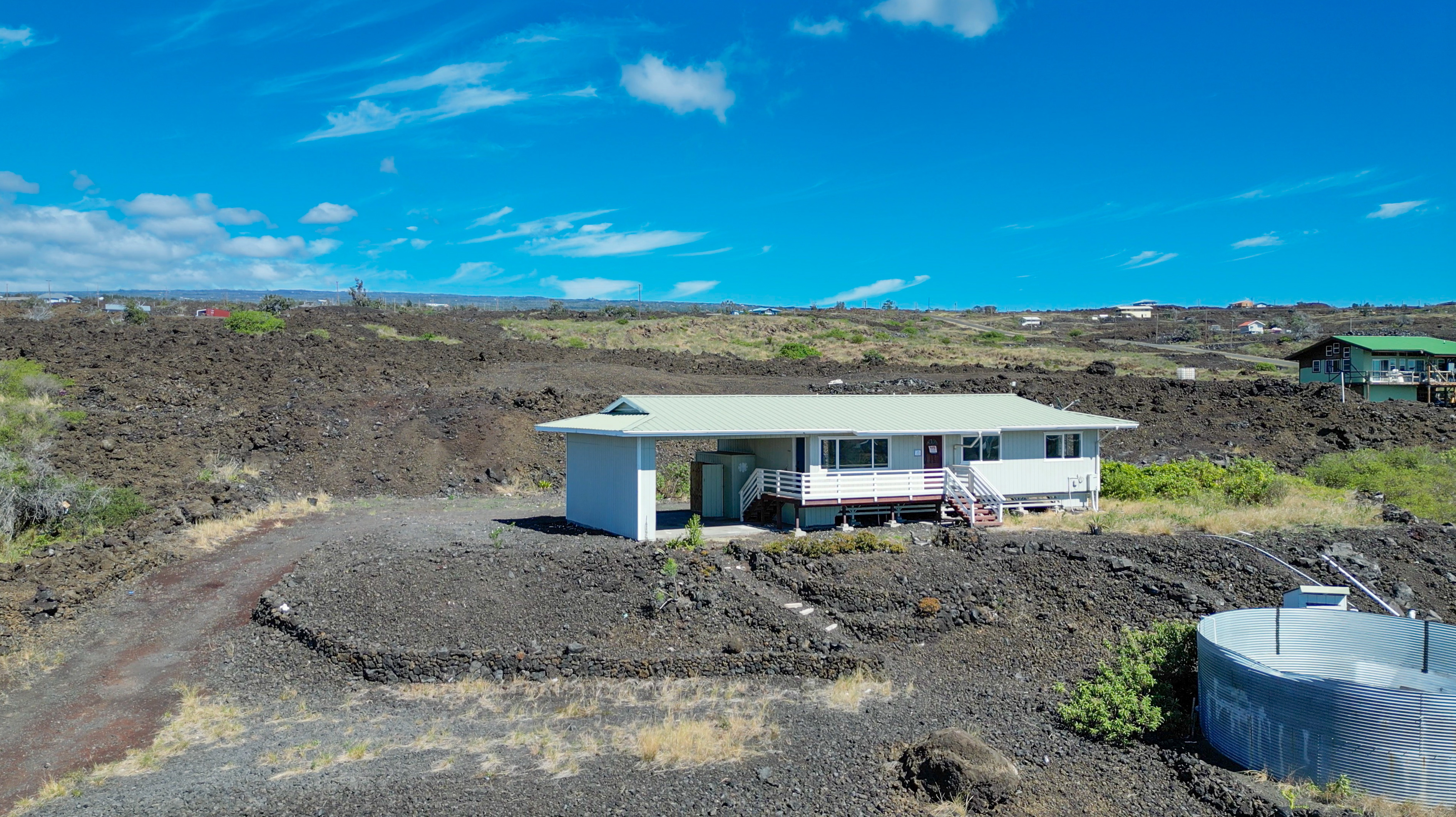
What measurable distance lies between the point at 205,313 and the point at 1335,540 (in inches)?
3393

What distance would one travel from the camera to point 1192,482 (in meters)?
26.4

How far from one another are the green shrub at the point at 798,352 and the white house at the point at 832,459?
3781cm

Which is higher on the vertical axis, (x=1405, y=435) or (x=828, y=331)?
(x=828, y=331)

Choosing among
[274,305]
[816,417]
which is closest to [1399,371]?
[816,417]

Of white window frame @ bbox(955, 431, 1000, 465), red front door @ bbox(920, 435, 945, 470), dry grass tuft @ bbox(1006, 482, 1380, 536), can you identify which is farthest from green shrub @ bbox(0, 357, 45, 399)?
dry grass tuft @ bbox(1006, 482, 1380, 536)

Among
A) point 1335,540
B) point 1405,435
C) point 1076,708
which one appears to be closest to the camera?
point 1076,708

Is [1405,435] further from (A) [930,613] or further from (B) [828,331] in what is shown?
(B) [828,331]

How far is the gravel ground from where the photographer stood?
10211 millimetres

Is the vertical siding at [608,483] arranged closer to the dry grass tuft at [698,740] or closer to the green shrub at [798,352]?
the dry grass tuft at [698,740]

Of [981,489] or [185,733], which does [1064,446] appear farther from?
[185,733]

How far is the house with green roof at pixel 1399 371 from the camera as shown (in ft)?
163

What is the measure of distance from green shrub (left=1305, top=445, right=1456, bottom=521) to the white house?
26.5ft

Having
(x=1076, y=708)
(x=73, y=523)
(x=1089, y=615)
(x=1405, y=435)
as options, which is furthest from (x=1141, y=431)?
(x=73, y=523)

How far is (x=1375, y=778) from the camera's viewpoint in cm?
955
